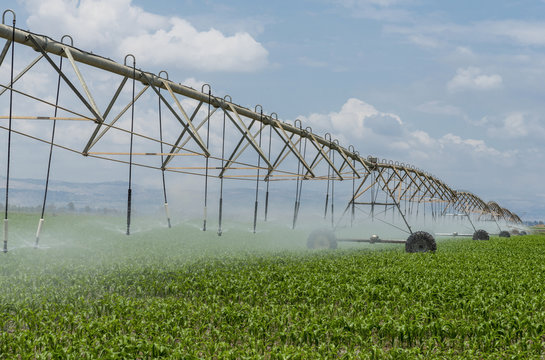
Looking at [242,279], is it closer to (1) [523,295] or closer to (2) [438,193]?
(1) [523,295]

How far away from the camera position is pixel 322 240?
2436 centimetres

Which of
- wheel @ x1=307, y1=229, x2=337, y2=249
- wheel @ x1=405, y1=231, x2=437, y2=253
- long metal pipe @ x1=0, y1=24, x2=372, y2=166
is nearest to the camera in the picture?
long metal pipe @ x1=0, y1=24, x2=372, y2=166

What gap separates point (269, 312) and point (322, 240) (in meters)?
15.1

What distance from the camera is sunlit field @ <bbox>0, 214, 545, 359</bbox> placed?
292 inches

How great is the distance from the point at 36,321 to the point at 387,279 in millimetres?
8646

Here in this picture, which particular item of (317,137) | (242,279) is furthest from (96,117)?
(317,137)

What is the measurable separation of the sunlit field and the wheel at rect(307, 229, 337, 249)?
791 centimetres

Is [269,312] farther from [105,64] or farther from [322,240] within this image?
[322,240]

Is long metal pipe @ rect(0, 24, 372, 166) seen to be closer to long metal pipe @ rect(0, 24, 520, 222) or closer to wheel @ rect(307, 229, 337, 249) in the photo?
long metal pipe @ rect(0, 24, 520, 222)

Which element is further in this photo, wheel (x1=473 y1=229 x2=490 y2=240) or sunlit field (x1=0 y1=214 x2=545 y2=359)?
wheel (x1=473 y1=229 x2=490 y2=240)

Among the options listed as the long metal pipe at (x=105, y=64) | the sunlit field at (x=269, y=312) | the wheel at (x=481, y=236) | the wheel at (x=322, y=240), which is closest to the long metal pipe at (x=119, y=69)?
the long metal pipe at (x=105, y=64)

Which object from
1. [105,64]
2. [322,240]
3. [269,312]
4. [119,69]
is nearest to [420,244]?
[322,240]

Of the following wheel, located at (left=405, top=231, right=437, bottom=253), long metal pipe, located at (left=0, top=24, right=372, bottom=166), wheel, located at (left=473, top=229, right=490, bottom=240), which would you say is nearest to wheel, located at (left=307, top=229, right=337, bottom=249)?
wheel, located at (left=405, top=231, right=437, bottom=253)

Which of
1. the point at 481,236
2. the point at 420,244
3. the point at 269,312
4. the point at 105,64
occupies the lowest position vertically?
the point at 269,312
